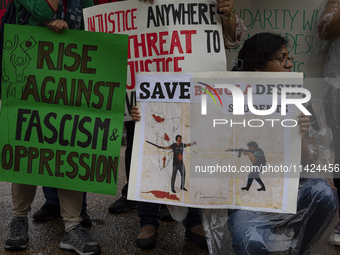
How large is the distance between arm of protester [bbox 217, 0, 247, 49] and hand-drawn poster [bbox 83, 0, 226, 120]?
0.15 feet

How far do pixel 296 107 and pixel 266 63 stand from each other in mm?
302

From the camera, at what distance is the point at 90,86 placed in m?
2.05

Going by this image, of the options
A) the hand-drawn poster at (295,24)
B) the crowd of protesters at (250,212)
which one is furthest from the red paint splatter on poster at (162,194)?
the hand-drawn poster at (295,24)

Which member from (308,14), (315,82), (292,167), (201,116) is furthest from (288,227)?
(308,14)

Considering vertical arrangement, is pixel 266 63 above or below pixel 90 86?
above

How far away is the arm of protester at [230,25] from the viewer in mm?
2066

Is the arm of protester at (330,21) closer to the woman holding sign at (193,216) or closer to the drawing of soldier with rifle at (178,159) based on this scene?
the woman holding sign at (193,216)

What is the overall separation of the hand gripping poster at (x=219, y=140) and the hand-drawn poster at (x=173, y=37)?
211 millimetres

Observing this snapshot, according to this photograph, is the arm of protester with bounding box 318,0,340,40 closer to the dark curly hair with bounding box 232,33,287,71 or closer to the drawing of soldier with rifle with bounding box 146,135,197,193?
the dark curly hair with bounding box 232,33,287,71

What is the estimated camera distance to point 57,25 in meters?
2.01

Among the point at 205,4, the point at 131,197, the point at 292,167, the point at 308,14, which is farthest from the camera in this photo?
the point at 308,14

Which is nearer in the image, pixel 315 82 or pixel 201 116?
pixel 201 116

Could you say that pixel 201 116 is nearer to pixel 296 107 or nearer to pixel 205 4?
pixel 296 107

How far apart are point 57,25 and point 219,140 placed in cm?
105
